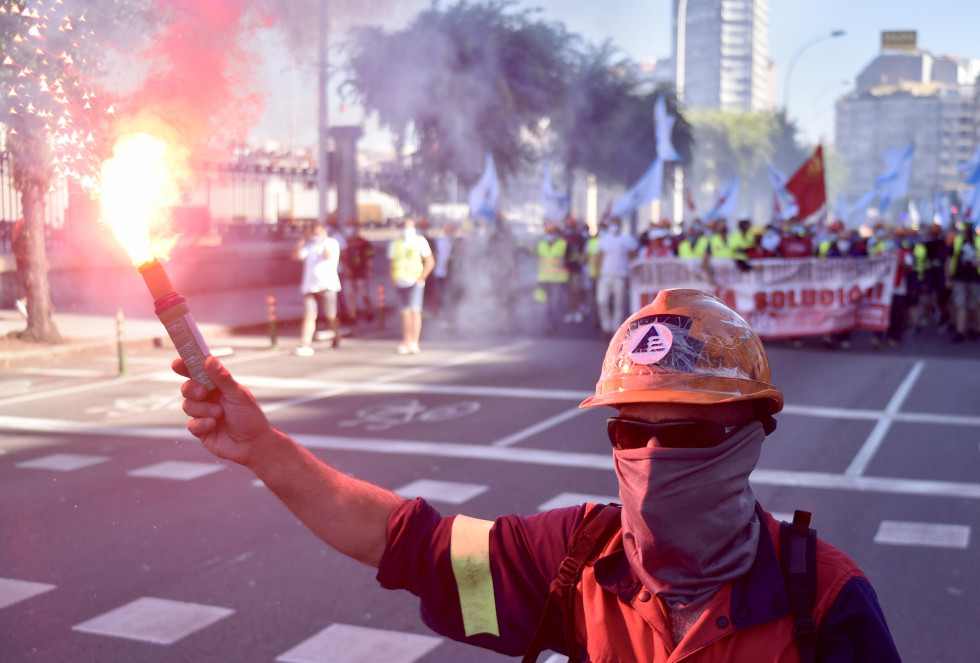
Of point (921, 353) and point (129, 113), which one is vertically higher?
point (129, 113)

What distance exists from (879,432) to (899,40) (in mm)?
197825

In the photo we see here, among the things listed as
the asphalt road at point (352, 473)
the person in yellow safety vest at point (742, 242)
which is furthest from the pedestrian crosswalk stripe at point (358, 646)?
the person in yellow safety vest at point (742, 242)

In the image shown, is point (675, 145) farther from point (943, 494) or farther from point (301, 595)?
point (301, 595)

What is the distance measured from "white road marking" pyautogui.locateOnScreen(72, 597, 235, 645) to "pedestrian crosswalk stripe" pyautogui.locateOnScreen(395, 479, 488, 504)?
227cm

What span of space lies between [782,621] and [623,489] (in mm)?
352

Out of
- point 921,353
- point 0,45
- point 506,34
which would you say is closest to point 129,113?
point 0,45

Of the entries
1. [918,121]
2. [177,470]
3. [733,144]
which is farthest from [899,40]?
[177,470]

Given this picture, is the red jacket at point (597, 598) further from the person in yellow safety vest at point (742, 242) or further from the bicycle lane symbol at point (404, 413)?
the person in yellow safety vest at point (742, 242)

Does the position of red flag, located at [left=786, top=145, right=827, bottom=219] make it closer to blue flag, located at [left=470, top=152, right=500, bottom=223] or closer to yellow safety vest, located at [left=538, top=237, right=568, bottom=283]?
yellow safety vest, located at [left=538, top=237, right=568, bottom=283]

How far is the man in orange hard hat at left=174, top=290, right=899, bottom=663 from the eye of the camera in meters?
1.75

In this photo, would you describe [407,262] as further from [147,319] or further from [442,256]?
[442,256]

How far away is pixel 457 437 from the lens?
31.5ft

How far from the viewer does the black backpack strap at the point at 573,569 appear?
1967mm

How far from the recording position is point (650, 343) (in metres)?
1.89
